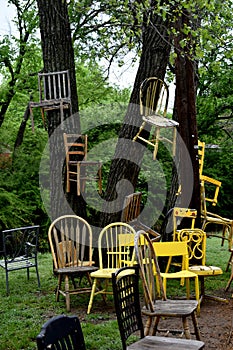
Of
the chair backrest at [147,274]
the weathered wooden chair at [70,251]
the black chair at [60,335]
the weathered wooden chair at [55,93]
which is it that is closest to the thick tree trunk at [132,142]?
the weathered wooden chair at [70,251]

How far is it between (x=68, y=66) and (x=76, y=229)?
2.12 metres

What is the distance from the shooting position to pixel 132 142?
6785 mm

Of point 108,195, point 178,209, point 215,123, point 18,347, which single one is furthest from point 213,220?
point 215,123

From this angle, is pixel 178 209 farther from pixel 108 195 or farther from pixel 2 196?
pixel 2 196

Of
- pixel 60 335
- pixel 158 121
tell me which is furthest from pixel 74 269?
pixel 60 335

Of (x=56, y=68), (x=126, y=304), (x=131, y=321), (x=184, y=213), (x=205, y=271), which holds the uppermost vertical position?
(x=56, y=68)

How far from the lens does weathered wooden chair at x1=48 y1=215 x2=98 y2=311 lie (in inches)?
223

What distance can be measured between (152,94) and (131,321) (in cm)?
398

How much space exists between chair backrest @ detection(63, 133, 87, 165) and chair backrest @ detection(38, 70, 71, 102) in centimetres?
50

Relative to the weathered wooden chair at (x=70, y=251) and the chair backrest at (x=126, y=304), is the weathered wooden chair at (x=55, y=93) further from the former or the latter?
the chair backrest at (x=126, y=304)

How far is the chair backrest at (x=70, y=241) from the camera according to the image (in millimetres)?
5875

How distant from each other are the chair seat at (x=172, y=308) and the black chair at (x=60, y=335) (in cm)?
129

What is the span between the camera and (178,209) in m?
6.56

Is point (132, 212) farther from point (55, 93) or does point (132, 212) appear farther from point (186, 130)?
point (55, 93)
